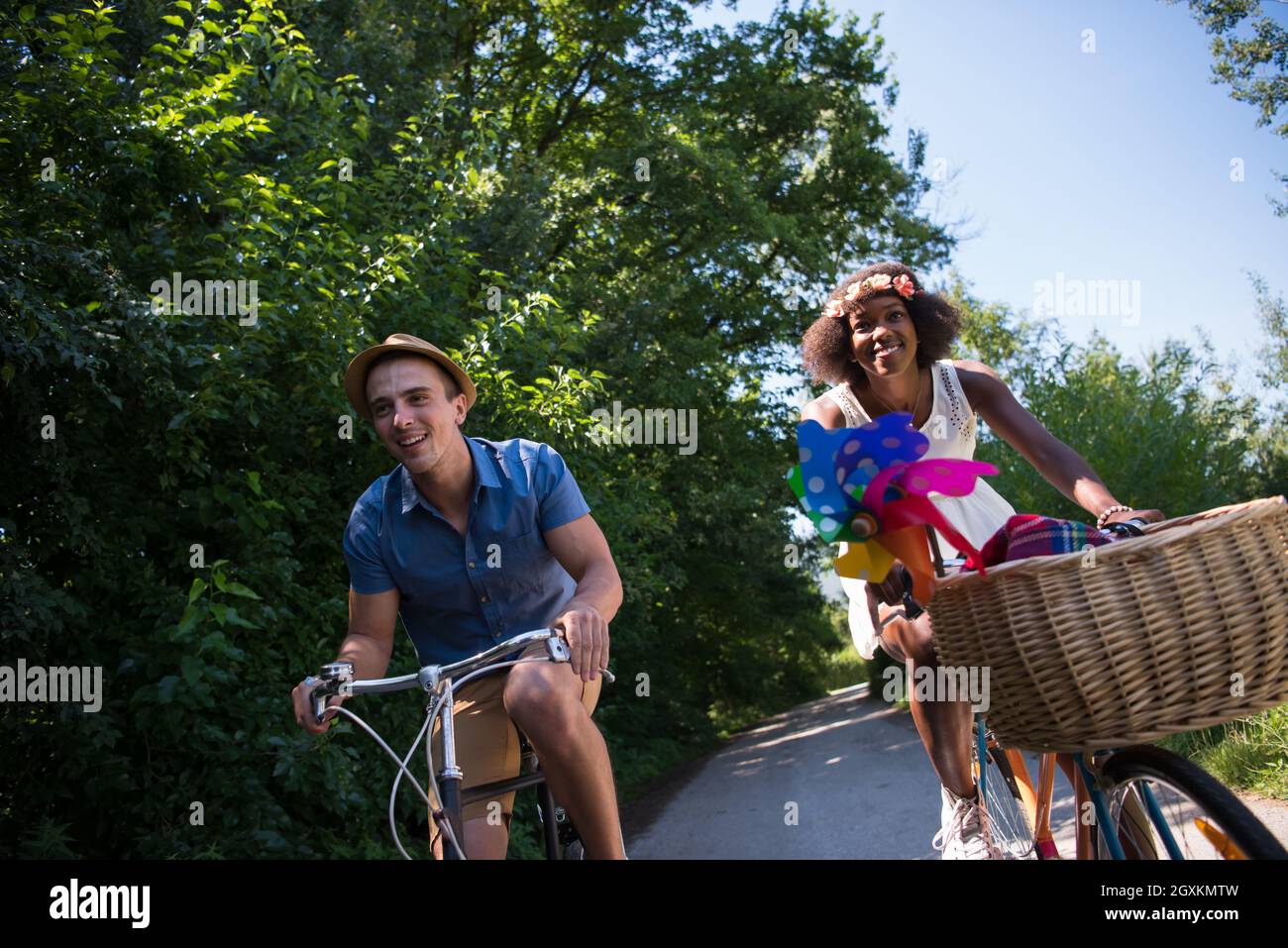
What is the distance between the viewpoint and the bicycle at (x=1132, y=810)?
2391 mm

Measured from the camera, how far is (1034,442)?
3.59 metres

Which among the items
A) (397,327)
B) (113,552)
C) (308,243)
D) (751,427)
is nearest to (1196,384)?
(751,427)

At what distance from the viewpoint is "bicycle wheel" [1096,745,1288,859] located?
234 centimetres

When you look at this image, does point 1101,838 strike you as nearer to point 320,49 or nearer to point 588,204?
point 320,49

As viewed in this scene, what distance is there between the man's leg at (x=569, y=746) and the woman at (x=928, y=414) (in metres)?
0.90

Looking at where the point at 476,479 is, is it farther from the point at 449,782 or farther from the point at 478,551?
the point at 449,782

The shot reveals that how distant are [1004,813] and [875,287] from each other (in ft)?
5.68

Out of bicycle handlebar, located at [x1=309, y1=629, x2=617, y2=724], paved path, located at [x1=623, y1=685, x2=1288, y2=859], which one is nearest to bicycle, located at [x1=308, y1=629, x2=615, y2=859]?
bicycle handlebar, located at [x1=309, y1=629, x2=617, y2=724]

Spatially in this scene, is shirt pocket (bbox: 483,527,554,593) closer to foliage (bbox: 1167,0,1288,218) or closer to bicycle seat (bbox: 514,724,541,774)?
bicycle seat (bbox: 514,724,541,774)

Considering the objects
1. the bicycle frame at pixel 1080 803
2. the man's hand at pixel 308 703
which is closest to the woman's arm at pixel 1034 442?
the bicycle frame at pixel 1080 803

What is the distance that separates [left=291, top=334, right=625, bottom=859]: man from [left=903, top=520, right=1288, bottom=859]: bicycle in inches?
45.5

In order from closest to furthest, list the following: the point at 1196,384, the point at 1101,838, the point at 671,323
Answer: the point at 1101,838 < the point at 1196,384 < the point at 671,323
